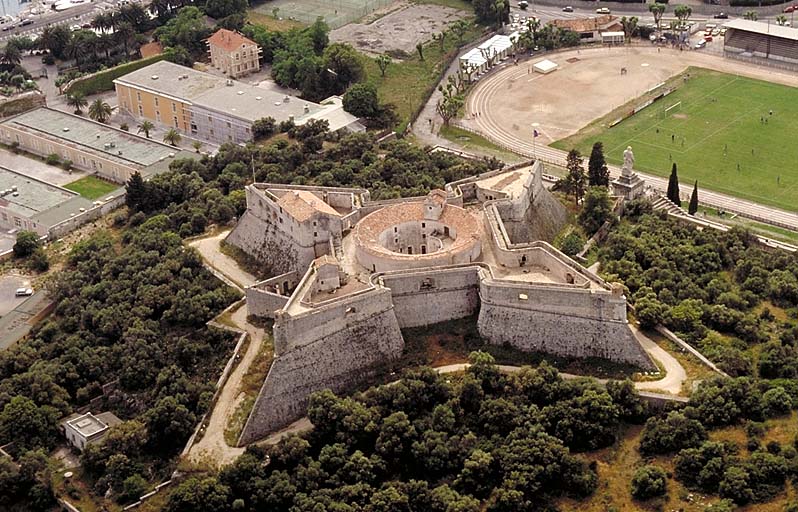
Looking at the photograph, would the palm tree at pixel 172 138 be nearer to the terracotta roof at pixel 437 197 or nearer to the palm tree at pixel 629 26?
the terracotta roof at pixel 437 197

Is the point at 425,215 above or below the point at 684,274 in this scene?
above

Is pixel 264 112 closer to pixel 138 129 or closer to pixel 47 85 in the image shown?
pixel 138 129

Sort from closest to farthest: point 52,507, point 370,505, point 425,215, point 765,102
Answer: point 370,505 → point 52,507 → point 425,215 → point 765,102

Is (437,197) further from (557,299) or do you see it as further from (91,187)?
(91,187)

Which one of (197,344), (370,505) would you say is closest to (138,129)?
(197,344)

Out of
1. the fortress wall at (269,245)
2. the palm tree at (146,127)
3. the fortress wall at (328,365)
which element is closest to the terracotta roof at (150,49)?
the palm tree at (146,127)

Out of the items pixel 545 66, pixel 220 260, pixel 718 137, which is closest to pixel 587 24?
pixel 545 66
